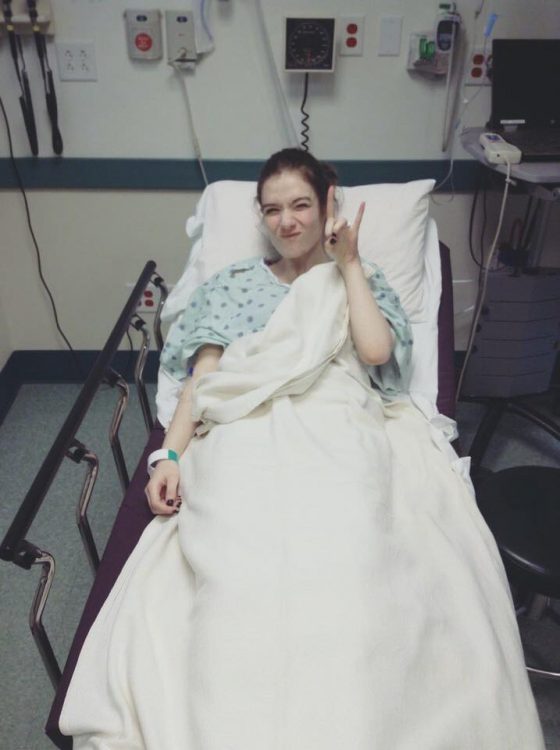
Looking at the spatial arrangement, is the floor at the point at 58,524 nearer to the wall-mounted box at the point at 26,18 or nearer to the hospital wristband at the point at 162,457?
the hospital wristband at the point at 162,457

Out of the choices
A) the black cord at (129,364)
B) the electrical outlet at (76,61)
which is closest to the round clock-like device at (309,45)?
the electrical outlet at (76,61)

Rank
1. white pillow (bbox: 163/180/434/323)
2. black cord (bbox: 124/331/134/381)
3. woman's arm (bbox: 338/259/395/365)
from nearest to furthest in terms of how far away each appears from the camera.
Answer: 1. woman's arm (bbox: 338/259/395/365)
2. white pillow (bbox: 163/180/434/323)
3. black cord (bbox: 124/331/134/381)

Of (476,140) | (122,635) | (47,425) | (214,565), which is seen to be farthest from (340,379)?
(47,425)

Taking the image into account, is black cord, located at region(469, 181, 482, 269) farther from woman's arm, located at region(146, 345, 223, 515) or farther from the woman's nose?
woman's arm, located at region(146, 345, 223, 515)

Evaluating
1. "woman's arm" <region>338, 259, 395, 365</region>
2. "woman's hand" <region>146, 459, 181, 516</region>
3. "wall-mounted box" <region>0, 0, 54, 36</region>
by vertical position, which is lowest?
"woman's hand" <region>146, 459, 181, 516</region>

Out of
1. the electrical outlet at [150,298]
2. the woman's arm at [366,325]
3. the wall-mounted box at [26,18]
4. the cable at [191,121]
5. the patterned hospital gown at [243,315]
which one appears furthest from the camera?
the electrical outlet at [150,298]

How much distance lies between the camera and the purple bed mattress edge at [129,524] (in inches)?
39.6

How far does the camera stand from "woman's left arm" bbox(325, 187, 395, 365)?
1372mm

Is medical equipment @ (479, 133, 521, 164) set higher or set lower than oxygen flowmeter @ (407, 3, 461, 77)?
lower

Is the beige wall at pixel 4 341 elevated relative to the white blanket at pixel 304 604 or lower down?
lower down

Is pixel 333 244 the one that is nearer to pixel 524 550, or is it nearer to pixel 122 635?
pixel 524 550

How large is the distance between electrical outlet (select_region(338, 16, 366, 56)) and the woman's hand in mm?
1460

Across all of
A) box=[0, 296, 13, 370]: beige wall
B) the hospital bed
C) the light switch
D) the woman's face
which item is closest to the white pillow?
the hospital bed

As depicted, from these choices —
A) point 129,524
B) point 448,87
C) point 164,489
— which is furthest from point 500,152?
point 129,524
